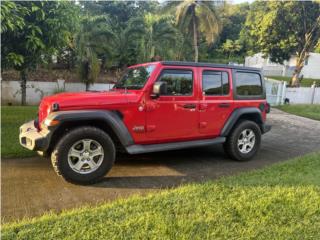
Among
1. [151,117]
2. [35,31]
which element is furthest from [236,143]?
[35,31]

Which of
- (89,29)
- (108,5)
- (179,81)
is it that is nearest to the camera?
(179,81)

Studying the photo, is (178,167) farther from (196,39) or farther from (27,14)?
(196,39)

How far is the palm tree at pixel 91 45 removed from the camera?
58.7ft

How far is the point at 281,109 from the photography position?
16.2 meters

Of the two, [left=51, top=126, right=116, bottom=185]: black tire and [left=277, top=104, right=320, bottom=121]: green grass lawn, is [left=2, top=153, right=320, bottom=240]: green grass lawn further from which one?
[left=277, top=104, right=320, bottom=121]: green grass lawn

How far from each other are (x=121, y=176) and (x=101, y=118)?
1.06 metres

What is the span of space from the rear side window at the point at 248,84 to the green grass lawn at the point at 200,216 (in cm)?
→ 234

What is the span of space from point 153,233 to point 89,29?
17.4m

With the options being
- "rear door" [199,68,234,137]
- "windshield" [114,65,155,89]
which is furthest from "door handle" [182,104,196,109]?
"windshield" [114,65,155,89]

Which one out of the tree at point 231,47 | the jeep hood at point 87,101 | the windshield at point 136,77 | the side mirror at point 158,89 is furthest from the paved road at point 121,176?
the tree at point 231,47

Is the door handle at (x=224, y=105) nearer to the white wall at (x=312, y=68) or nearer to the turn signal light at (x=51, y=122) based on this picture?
the turn signal light at (x=51, y=122)

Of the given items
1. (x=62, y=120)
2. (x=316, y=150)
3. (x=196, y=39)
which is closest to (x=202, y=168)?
(x=62, y=120)

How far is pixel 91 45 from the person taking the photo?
18141 millimetres

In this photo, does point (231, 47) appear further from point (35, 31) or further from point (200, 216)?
point (200, 216)
